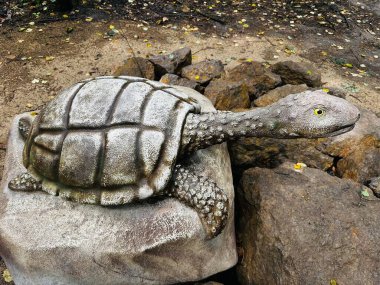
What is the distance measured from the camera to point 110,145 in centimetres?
268

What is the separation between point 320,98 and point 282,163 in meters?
1.15

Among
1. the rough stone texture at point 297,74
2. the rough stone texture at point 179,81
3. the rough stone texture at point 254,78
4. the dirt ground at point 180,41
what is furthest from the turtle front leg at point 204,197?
the dirt ground at point 180,41

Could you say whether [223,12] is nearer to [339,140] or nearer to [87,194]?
[339,140]

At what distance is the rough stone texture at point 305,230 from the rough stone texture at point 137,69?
237 cm

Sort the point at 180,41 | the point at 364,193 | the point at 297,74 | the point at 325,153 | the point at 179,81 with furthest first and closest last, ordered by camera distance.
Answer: the point at 180,41 → the point at 297,74 → the point at 179,81 → the point at 325,153 → the point at 364,193

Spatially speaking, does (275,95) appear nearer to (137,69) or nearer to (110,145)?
(137,69)

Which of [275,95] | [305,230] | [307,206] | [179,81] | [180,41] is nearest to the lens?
A: [305,230]

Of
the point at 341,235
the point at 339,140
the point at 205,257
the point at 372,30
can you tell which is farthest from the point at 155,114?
the point at 372,30

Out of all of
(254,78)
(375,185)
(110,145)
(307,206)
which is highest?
(110,145)

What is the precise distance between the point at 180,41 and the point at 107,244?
4.75 m

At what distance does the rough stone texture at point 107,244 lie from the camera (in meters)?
2.66

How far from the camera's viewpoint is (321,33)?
715 cm

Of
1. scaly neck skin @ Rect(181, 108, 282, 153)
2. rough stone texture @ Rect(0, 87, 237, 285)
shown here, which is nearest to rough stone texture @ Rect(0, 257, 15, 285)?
rough stone texture @ Rect(0, 87, 237, 285)

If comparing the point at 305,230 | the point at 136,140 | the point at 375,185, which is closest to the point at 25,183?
the point at 136,140
